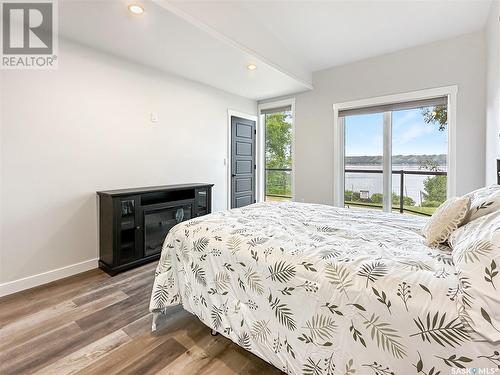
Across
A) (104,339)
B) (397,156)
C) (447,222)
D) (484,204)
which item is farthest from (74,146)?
(397,156)

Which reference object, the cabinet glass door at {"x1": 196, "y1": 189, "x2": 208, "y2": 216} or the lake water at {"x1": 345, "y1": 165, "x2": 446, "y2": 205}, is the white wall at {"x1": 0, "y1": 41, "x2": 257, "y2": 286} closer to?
the cabinet glass door at {"x1": 196, "y1": 189, "x2": 208, "y2": 216}

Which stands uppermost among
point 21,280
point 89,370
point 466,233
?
point 466,233

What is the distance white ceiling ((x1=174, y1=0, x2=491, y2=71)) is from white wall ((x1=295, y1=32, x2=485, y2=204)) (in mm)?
182

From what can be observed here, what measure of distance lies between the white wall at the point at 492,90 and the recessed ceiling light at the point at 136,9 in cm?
319

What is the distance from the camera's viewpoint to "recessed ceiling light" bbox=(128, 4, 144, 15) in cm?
205

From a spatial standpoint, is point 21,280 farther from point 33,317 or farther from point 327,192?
point 327,192

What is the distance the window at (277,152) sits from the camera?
4.98m

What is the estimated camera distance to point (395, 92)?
355 cm

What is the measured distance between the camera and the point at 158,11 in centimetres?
213

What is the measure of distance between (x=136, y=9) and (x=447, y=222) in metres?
2.72

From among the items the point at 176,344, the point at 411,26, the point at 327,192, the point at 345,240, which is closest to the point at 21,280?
the point at 176,344

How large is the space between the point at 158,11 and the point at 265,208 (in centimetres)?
196
